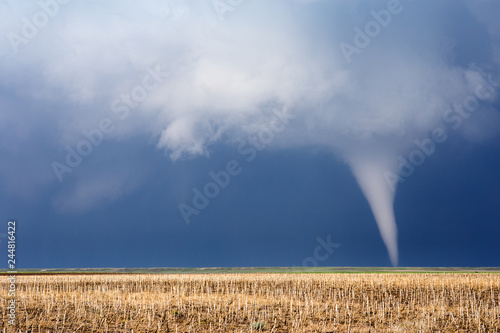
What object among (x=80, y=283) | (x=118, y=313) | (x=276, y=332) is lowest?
(x=276, y=332)

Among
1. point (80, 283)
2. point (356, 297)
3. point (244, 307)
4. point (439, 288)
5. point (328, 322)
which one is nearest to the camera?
point (328, 322)

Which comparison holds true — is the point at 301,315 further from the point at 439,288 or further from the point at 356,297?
the point at 439,288

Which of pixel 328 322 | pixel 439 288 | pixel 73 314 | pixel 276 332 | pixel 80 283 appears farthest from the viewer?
pixel 80 283

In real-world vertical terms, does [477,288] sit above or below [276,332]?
above

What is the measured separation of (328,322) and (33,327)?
16146mm

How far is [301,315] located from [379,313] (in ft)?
16.6

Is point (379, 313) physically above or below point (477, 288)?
below

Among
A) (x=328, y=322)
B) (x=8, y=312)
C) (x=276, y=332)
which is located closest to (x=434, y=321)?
(x=328, y=322)

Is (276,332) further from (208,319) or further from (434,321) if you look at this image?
(434,321)

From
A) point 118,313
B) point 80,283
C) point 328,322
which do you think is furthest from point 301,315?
point 80,283

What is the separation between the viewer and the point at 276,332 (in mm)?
23422

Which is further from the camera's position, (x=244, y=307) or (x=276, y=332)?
(x=244, y=307)

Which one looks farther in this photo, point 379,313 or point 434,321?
point 379,313

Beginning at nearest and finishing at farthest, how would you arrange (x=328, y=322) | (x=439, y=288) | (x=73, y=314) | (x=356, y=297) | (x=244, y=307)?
(x=328, y=322), (x=73, y=314), (x=244, y=307), (x=356, y=297), (x=439, y=288)
